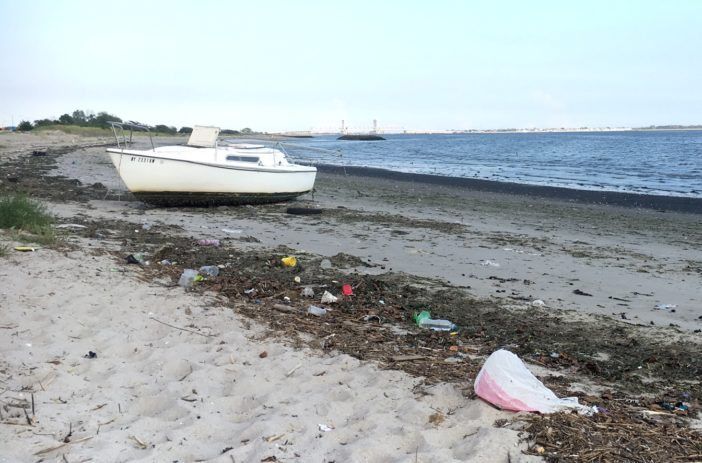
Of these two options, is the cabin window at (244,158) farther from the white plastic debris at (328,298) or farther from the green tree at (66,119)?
the green tree at (66,119)

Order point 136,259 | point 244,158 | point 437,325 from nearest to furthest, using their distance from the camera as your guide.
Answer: point 437,325, point 136,259, point 244,158

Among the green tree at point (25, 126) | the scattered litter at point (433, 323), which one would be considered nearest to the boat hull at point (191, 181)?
the scattered litter at point (433, 323)

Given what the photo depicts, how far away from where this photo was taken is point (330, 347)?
466 cm

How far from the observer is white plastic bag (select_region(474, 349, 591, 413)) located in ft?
11.5

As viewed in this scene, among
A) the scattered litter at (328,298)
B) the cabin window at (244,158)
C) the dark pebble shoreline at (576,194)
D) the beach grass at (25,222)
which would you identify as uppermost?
the cabin window at (244,158)

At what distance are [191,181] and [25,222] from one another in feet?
14.7

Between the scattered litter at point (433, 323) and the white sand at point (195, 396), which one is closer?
the white sand at point (195, 396)

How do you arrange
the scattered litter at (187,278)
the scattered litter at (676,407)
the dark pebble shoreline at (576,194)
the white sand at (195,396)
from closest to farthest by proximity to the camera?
the white sand at (195,396) → the scattered litter at (676,407) → the scattered litter at (187,278) → the dark pebble shoreline at (576,194)

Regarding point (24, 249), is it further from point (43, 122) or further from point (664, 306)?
point (43, 122)

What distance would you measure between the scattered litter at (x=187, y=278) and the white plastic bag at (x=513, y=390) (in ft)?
11.0

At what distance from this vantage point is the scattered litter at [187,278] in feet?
20.2

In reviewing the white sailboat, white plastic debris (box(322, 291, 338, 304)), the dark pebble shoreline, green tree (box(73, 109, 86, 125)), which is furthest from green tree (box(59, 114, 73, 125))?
white plastic debris (box(322, 291, 338, 304))

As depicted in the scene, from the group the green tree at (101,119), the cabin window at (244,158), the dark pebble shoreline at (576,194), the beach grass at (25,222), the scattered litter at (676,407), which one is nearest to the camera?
the scattered litter at (676,407)

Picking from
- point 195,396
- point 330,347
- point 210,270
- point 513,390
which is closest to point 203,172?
point 210,270
